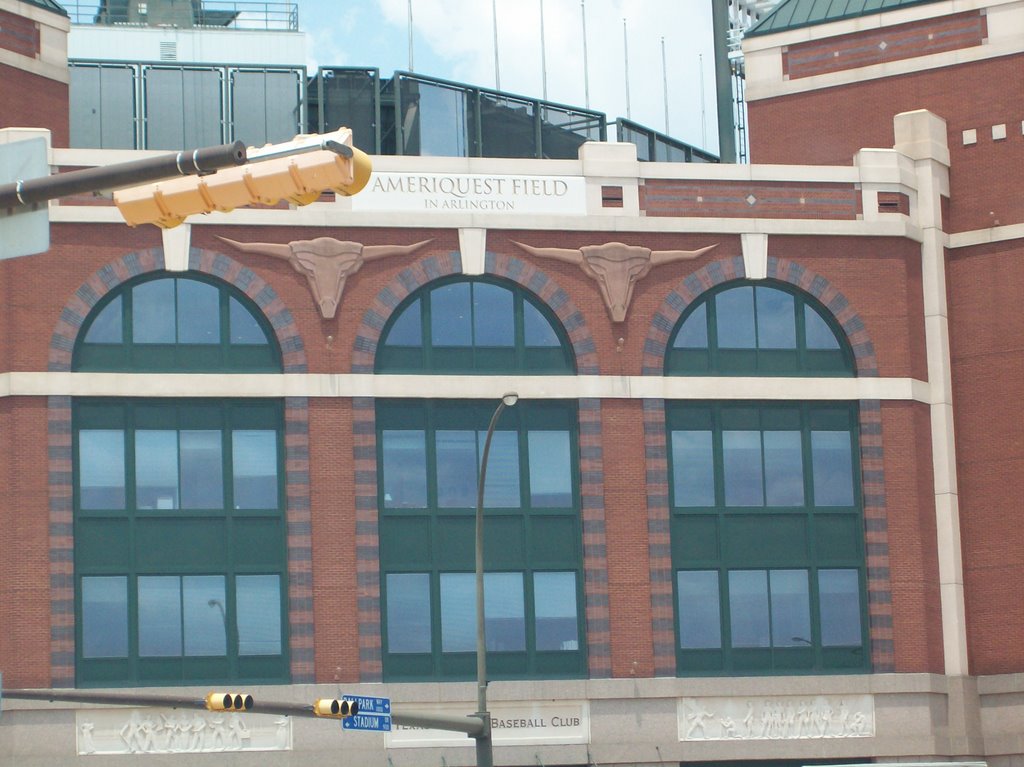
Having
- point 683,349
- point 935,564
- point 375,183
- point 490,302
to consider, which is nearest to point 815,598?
point 935,564

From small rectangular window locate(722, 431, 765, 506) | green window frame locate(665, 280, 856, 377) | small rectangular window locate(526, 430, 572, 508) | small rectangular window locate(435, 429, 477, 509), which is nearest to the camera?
small rectangular window locate(435, 429, 477, 509)

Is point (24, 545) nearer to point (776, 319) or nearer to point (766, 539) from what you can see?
point (766, 539)

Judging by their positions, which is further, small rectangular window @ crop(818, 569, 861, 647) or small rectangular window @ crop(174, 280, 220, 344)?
small rectangular window @ crop(818, 569, 861, 647)

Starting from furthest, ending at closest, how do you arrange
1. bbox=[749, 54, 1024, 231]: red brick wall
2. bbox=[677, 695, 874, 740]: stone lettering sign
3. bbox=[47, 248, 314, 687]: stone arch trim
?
bbox=[749, 54, 1024, 231]: red brick wall < bbox=[677, 695, 874, 740]: stone lettering sign < bbox=[47, 248, 314, 687]: stone arch trim

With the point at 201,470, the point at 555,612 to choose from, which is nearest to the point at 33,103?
the point at 201,470

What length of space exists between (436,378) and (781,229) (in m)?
9.47

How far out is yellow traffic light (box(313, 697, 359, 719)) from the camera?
3105cm

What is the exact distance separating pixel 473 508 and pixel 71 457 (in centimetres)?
935

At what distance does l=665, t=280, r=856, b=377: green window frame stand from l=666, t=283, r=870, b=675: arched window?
2 centimetres

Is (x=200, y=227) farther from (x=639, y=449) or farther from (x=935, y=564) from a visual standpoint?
(x=935, y=564)

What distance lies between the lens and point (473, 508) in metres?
45.7

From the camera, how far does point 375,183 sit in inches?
1811

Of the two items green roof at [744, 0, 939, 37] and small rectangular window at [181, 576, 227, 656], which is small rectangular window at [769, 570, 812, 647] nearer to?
small rectangular window at [181, 576, 227, 656]

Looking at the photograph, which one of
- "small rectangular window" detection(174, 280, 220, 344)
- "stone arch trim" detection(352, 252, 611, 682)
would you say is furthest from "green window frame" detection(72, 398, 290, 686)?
"stone arch trim" detection(352, 252, 611, 682)
